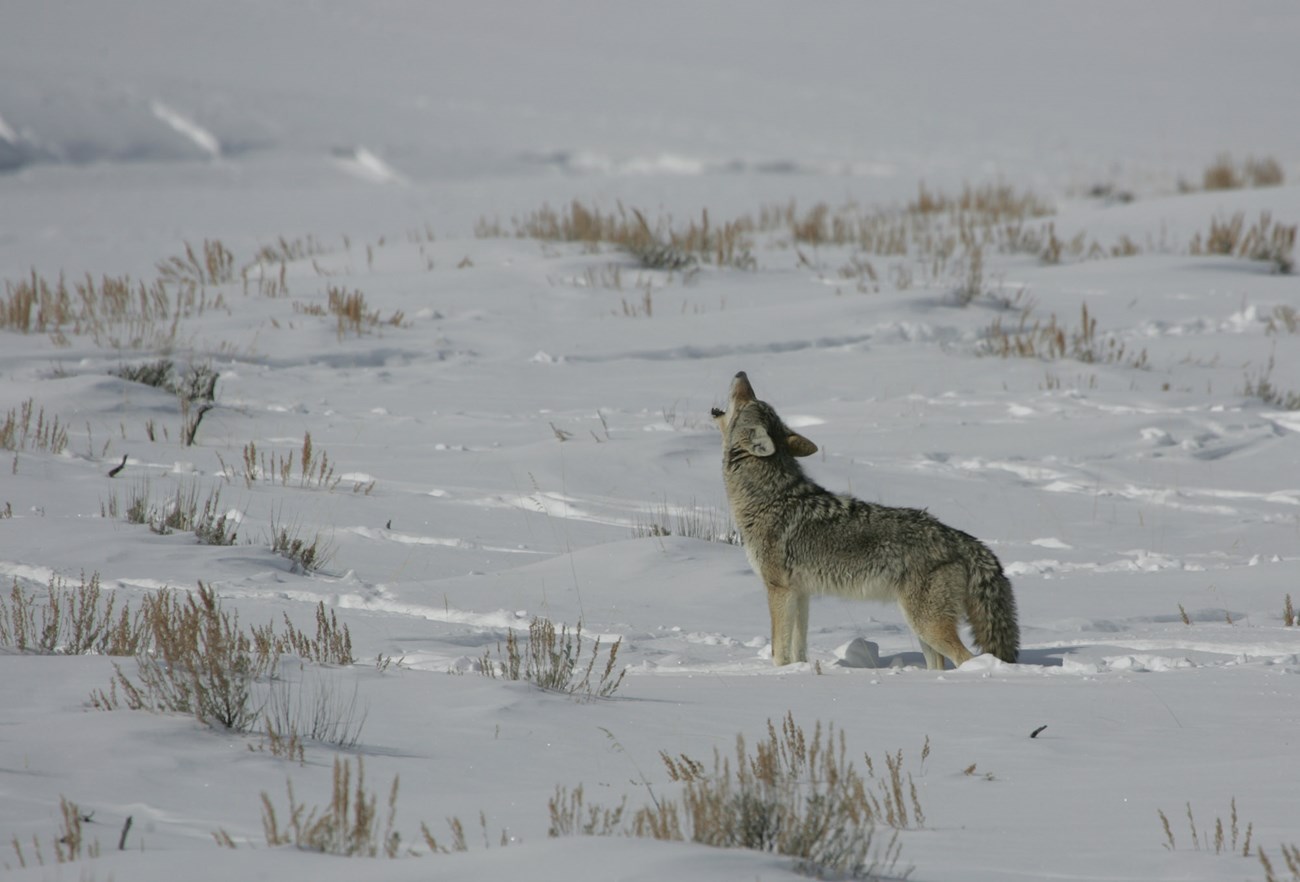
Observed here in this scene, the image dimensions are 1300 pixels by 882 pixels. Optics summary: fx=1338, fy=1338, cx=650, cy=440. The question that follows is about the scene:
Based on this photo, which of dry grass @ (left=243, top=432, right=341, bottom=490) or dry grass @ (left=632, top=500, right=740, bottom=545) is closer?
dry grass @ (left=632, top=500, right=740, bottom=545)

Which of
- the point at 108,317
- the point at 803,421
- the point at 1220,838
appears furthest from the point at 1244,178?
the point at 1220,838

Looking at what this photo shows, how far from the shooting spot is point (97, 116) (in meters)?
38.9

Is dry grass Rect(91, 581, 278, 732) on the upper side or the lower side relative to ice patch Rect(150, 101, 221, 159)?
lower

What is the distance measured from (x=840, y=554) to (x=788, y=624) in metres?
0.36

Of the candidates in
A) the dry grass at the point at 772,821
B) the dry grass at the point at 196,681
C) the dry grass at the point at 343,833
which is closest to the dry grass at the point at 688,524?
the dry grass at the point at 196,681

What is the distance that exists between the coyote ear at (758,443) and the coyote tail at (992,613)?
1.13 metres

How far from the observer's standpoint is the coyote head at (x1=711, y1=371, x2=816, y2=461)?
19.6 feet

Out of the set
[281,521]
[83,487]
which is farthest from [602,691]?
[83,487]

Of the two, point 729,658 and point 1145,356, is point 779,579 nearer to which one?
point 729,658

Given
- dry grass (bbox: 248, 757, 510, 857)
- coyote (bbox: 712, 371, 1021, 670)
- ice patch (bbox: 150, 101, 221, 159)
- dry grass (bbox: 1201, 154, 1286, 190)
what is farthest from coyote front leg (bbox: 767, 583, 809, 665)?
ice patch (bbox: 150, 101, 221, 159)

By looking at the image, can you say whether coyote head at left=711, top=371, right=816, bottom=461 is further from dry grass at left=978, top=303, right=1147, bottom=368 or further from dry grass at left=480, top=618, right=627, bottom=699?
dry grass at left=978, top=303, right=1147, bottom=368

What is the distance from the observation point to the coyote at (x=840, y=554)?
522cm

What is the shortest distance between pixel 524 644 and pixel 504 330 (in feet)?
26.6

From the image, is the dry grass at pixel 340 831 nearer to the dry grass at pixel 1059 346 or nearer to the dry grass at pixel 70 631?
the dry grass at pixel 70 631
